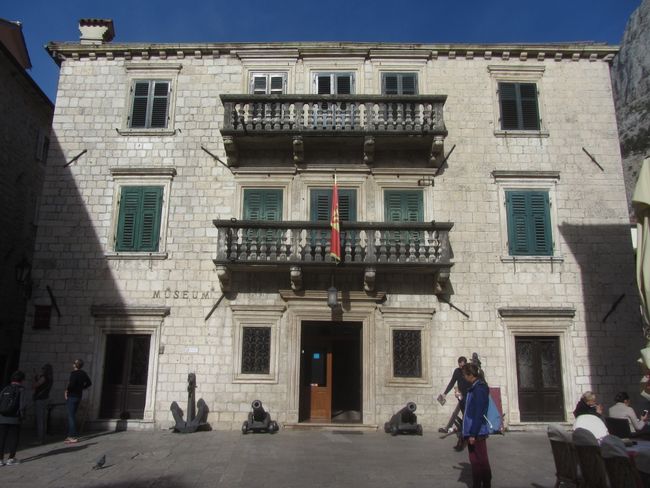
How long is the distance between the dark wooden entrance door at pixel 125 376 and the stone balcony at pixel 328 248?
3.34m

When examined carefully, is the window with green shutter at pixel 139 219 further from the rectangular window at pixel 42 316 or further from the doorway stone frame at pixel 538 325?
the doorway stone frame at pixel 538 325

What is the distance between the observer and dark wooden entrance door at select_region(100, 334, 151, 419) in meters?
14.4

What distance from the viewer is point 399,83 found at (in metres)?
16.2

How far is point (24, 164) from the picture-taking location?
19.5m

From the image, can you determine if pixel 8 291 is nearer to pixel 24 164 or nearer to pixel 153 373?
pixel 24 164

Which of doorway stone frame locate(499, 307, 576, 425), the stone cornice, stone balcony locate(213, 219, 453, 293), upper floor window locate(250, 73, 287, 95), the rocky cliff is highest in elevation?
the rocky cliff

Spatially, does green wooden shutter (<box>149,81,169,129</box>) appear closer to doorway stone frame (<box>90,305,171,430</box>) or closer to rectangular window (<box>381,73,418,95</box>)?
doorway stone frame (<box>90,305,171,430</box>)

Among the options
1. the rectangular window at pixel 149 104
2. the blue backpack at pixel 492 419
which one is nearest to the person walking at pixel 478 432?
the blue backpack at pixel 492 419

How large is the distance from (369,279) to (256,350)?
370 centimetres

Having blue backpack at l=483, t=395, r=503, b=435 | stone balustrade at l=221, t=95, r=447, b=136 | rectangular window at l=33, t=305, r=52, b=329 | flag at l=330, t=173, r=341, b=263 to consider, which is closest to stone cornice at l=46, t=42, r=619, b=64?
stone balustrade at l=221, t=95, r=447, b=136

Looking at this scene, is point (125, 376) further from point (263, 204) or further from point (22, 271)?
point (263, 204)

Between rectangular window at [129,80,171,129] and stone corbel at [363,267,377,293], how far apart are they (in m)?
7.71

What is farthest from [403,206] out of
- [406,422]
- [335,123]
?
[406,422]

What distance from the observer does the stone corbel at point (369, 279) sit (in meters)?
13.9
